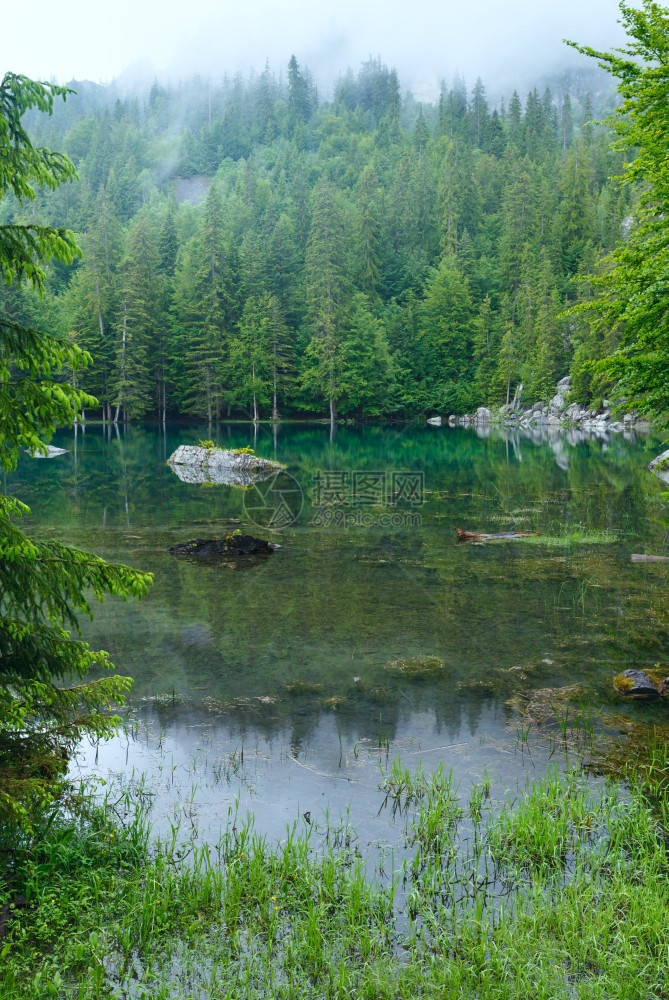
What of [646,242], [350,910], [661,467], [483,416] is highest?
[483,416]

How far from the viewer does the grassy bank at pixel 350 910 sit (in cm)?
470

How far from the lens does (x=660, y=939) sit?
4934 mm

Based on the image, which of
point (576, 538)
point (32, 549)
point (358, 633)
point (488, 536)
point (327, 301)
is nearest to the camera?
point (32, 549)

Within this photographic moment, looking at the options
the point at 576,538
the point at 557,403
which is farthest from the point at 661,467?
the point at 557,403

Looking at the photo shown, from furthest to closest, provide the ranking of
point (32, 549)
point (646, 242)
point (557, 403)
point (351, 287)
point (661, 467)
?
point (351, 287)
point (557, 403)
point (661, 467)
point (646, 242)
point (32, 549)

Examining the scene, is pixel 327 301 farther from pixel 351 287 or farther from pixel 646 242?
pixel 646 242

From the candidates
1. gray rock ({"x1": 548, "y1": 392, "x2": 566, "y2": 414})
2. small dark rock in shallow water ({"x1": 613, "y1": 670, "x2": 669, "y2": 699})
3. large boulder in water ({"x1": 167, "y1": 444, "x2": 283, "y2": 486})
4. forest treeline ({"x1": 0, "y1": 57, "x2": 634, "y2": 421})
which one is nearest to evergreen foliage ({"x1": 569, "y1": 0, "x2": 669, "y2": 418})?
small dark rock in shallow water ({"x1": 613, "y1": 670, "x2": 669, "y2": 699})

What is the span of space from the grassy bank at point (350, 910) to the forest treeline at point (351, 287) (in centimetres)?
5251

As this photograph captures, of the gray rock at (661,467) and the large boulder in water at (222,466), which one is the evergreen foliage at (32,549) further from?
the gray rock at (661,467)

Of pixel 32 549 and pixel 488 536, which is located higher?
pixel 32 549

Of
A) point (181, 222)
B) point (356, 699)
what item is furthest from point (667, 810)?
point (181, 222)

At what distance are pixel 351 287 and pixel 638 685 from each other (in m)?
Result: 84.2

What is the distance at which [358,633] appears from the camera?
495 inches

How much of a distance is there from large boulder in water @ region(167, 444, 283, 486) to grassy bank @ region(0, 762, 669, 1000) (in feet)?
86.4
